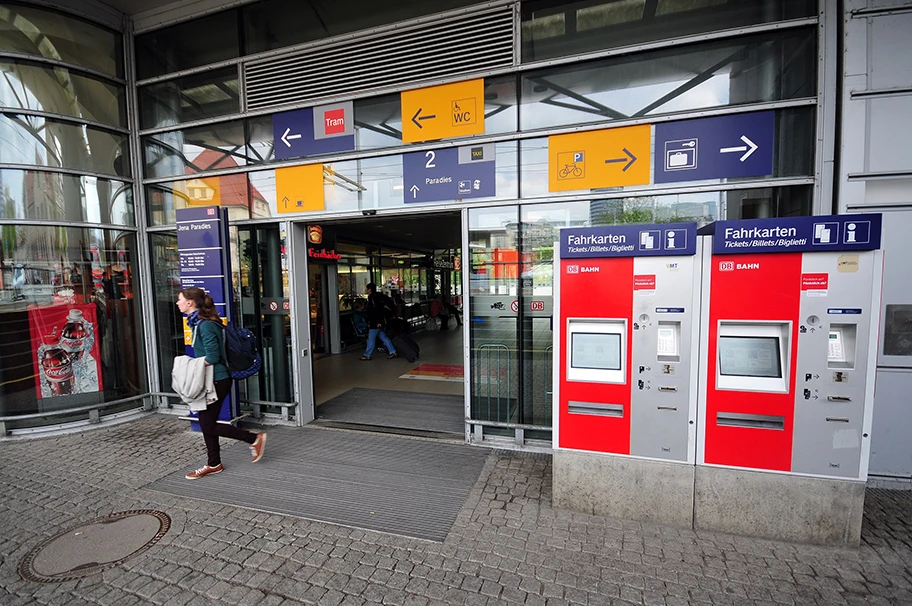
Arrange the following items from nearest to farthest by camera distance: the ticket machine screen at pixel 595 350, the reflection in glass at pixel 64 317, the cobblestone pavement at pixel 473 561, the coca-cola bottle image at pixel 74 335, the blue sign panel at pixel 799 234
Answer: the cobblestone pavement at pixel 473 561
the blue sign panel at pixel 799 234
the ticket machine screen at pixel 595 350
the reflection in glass at pixel 64 317
the coca-cola bottle image at pixel 74 335

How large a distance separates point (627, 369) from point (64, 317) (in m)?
6.95

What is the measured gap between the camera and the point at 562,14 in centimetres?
444

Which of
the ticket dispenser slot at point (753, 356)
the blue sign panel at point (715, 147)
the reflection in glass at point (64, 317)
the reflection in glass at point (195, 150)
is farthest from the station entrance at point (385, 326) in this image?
the ticket dispenser slot at point (753, 356)

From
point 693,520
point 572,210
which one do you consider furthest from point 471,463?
point 572,210

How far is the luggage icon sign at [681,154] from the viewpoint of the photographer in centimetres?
411

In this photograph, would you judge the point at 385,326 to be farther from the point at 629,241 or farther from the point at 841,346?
the point at 841,346

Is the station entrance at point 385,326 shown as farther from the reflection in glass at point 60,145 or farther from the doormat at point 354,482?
the reflection in glass at point 60,145

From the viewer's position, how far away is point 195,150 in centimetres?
594

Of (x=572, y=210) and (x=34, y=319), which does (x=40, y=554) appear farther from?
(x=572, y=210)

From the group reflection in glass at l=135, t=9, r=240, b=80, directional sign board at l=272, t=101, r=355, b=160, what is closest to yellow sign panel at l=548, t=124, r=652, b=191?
directional sign board at l=272, t=101, r=355, b=160

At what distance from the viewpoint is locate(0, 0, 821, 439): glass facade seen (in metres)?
4.05

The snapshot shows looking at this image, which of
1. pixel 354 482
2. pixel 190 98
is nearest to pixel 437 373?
pixel 354 482

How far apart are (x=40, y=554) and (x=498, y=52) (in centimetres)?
596

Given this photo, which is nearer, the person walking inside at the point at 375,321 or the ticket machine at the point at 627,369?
the ticket machine at the point at 627,369
